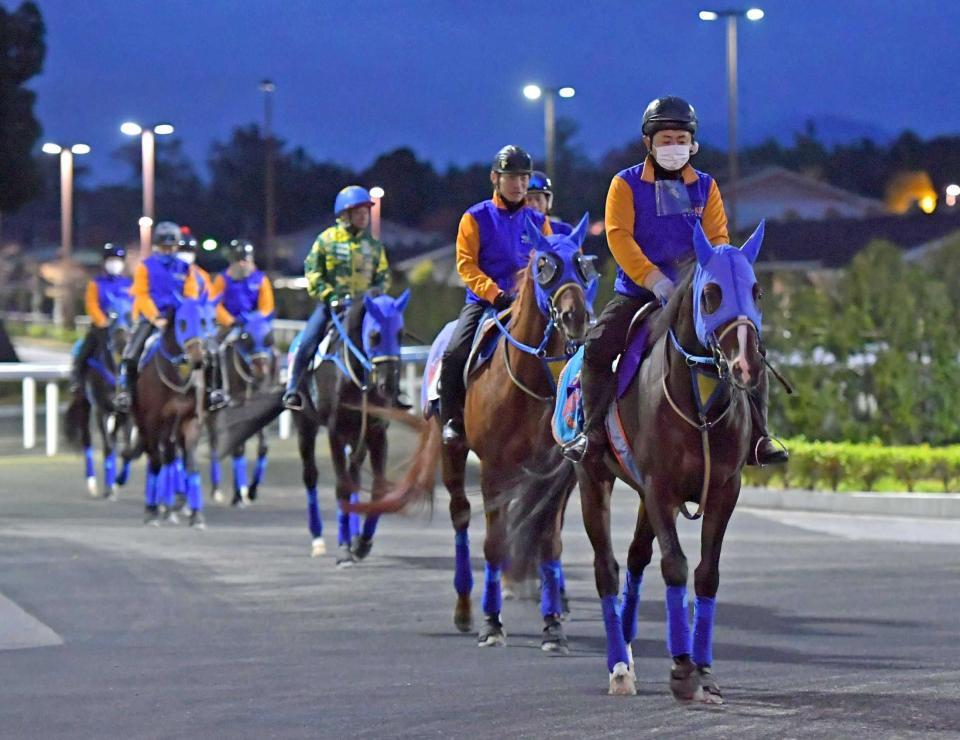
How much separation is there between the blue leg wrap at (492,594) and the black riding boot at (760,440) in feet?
8.34

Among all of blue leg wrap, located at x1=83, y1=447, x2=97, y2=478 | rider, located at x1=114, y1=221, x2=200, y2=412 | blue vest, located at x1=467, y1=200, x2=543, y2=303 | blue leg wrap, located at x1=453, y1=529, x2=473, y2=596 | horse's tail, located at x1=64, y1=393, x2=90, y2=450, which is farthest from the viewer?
horse's tail, located at x1=64, y1=393, x2=90, y2=450

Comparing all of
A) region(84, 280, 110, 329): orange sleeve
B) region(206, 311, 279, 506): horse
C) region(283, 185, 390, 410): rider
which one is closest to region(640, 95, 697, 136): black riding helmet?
region(283, 185, 390, 410): rider

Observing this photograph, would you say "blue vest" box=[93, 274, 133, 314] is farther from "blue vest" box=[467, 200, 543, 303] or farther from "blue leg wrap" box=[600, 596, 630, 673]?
"blue leg wrap" box=[600, 596, 630, 673]

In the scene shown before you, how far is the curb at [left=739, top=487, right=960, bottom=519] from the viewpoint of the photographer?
1925cm

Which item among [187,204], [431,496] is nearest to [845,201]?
[187,204]

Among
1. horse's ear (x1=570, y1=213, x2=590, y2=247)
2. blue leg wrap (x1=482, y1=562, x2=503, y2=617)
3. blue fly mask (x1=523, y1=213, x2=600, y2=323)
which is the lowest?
blue leg wrap (x1=482, y1=562, x2=503, y2=617)

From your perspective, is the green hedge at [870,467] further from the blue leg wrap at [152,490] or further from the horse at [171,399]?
the blue leg wrap at [152,490]

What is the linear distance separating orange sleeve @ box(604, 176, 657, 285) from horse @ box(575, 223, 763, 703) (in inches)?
10.7

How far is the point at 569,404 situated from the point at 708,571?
1.64 metres

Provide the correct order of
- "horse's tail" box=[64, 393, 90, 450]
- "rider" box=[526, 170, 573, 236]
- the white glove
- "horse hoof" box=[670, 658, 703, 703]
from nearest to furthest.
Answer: "horse hoof" box=[670, 658, 703, 703], the white glove, "rider" box=[526, 170, 573, 236], "horse's tail" box=[64, 393, 90, 450]

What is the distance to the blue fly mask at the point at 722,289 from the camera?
895cm

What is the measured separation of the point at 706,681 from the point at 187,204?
455 ft

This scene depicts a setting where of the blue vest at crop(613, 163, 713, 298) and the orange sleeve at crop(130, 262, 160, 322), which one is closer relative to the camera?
the blue vest at crop(613, 163, 713, 298)

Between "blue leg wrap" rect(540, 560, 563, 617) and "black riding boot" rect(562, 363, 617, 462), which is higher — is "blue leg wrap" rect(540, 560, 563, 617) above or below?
below
